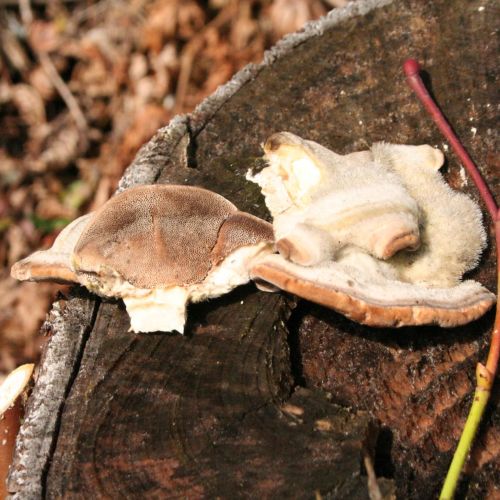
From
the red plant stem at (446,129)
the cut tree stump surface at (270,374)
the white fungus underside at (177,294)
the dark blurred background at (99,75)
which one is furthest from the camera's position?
the dark blurred background at (99,75)

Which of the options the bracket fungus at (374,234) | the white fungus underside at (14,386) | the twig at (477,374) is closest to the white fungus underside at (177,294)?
the bracket fungus at (374,234)

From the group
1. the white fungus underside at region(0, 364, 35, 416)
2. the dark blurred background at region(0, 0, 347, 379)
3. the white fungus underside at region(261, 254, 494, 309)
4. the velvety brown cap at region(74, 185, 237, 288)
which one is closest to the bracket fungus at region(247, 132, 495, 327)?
the white fungus underside at region(261, 254, 494, 309)

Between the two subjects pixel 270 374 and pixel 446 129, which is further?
pixel 446 129

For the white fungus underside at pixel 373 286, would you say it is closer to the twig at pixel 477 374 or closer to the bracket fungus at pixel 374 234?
the bracket fungus at pixel 374 234

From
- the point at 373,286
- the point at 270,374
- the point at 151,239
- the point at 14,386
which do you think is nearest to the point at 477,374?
the point at 373,286

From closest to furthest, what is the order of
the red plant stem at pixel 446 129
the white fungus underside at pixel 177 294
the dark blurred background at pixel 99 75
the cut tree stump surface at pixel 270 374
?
1. the cut tree stump surface at pixel 270 374
2. the white fungus underside at pixel 177 294
3. the red plant stem at pixel 446 129
4. the dark blurred background at pixel 99 75

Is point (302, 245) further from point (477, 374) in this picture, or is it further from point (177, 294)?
point (477, 374)
